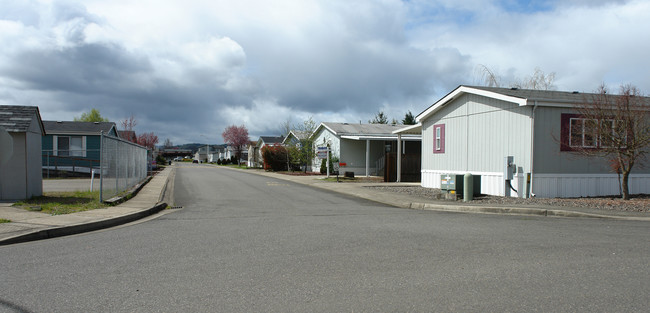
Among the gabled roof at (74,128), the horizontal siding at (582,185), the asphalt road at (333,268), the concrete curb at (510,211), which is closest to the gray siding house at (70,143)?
the gabled roof at (74,128)

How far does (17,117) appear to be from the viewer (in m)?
13.9

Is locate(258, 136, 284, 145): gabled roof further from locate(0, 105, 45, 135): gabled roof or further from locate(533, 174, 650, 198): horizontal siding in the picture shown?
locate(533, 174, 650, 198): horizontal siding

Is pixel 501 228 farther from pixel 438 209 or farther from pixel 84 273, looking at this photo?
pixel 84 273

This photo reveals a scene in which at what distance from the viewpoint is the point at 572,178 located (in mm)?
16703

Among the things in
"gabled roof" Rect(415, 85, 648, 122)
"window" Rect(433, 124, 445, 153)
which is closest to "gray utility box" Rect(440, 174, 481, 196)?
"gabled roof" Rect(415, 85, 648, 122)

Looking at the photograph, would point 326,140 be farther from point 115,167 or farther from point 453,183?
point 115,167

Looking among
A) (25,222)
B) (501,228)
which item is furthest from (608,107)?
(25,222)

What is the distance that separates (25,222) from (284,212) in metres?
6.02

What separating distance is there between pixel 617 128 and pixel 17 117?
61.0ft

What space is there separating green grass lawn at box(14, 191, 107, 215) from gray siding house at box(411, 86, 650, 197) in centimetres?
1364

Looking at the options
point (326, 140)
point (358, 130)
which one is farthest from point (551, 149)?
point (326, 140)

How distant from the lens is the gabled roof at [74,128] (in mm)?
36309

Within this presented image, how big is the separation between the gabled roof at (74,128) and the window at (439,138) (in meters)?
25.4

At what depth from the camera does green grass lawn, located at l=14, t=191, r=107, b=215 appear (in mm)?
11734
